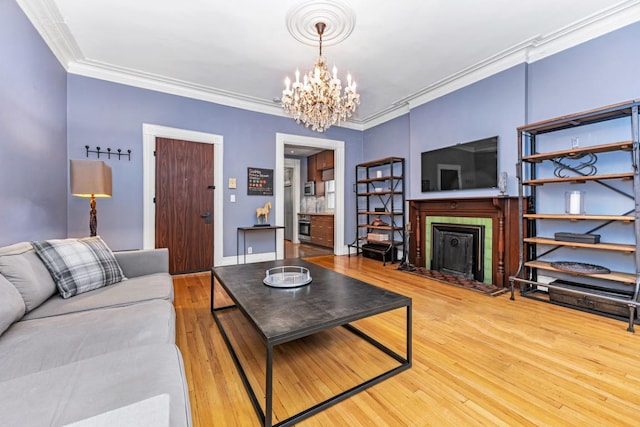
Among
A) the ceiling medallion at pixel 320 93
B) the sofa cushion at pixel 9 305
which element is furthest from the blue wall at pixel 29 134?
the ceiling medallion at pixel 320 93

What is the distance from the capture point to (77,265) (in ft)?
6.03

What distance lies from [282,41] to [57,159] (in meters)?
2.77

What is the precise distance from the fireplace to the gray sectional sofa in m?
3.46

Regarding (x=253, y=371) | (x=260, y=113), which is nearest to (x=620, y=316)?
(x=253, y=371)

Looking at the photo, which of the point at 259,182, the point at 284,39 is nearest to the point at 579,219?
the point at 284,39

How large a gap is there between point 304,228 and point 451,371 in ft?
19.8

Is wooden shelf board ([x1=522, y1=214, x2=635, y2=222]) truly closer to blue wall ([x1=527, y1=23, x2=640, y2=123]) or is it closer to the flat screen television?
the flat screen television

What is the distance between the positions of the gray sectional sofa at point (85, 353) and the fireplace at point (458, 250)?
136 inches

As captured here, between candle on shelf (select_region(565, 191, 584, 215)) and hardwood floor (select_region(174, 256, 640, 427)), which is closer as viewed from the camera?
hardwood floor (select_region(174, 256, 640, 427))

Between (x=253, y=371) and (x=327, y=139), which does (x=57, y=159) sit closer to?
(x=253, y=371)

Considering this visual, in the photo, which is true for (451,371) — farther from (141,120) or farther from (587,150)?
(141,120)

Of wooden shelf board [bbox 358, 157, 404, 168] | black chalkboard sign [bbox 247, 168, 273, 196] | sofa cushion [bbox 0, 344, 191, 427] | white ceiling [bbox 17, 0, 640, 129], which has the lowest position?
sofa cushion [bbox 0, 344, 191, 427]

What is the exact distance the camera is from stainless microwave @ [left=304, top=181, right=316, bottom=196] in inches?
281

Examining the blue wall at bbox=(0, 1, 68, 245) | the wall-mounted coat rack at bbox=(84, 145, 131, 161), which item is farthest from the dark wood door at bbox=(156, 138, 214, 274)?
the blue wall at bbox=(0, 1, 68, 245)
